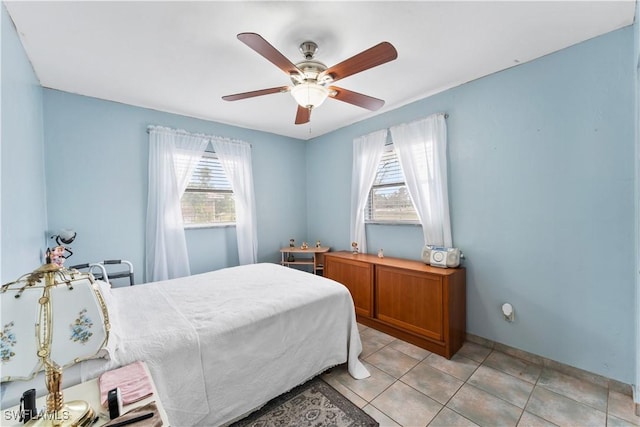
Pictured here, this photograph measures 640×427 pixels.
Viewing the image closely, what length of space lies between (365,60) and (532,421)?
248cm

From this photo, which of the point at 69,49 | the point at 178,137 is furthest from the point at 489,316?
the point at 69,49

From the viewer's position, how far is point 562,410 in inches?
67.1

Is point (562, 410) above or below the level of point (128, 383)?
below

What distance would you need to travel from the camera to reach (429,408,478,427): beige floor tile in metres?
1.62

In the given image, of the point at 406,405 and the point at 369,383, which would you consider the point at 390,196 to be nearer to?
the point at 369,383

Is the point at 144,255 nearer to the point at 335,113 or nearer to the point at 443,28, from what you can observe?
the point at 335,113

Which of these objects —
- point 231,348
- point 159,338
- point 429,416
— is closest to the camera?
point 159,338

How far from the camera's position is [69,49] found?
1951 millimetres

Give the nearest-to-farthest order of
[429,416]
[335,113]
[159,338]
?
[159,338]
[429,416]
[335,113]

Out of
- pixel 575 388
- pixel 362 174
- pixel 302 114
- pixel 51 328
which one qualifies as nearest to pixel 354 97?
pixel 302 114

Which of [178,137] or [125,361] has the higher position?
[178,137]

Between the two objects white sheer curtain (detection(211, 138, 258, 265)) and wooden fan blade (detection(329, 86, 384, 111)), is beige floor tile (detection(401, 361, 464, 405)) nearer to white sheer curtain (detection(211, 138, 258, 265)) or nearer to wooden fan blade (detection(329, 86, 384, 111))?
wooden fan blade (detection(329, 86, 384, 111))

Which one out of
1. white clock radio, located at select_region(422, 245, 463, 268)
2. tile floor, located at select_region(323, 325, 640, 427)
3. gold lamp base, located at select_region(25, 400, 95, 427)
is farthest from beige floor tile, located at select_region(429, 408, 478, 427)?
gold lamp base, located at select_region(25, 400, 95, 427)

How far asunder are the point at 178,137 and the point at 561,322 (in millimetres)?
4297
